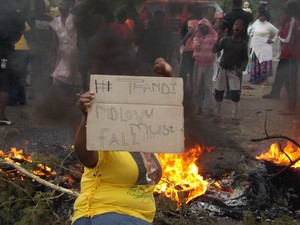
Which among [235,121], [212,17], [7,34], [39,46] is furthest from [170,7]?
[39,46]

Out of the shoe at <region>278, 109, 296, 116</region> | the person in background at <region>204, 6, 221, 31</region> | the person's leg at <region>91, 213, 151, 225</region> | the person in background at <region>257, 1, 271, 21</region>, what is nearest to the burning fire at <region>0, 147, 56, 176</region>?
the person's leg at <region>91, 213, 151, 225</region>

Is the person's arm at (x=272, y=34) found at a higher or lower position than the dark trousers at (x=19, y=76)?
higher

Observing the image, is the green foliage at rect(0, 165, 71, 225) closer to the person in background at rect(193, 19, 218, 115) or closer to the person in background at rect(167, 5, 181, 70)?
the person in background at rect(167, 5, 181, 70)

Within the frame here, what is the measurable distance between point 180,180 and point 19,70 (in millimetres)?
4191

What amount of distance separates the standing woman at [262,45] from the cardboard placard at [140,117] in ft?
24.5

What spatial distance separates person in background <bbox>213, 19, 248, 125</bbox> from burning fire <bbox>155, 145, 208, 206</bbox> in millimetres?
2768

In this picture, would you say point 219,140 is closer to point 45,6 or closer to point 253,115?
point 253,115

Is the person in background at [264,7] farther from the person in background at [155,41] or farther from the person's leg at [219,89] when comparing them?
the person in background at [155,41]

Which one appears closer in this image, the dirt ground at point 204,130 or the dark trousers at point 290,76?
the dirt ground at point 204,130

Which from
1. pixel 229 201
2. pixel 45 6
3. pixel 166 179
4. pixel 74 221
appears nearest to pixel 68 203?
pixel 166 179

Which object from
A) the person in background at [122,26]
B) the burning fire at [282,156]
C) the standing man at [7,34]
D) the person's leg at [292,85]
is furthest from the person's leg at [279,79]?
the standing man at [7,34]

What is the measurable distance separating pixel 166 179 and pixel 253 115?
180 inches

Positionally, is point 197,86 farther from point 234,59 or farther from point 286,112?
point 286,112

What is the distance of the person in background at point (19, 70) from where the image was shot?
7984 millimetres
